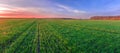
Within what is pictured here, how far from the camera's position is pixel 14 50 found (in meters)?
10.8

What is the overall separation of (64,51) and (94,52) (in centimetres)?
188

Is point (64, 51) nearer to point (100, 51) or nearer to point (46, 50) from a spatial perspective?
point (46, 50)

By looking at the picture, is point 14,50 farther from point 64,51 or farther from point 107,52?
point 107,52

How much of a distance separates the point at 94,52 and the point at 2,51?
229 inches

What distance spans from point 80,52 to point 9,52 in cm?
438

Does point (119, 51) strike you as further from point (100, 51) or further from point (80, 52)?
point (80, 52)

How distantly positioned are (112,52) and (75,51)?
2339mm

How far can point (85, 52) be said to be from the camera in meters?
10.5

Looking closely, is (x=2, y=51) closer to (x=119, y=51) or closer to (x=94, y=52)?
(x=94, y=52)

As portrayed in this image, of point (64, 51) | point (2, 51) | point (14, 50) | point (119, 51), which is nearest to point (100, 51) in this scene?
point (119, 51)

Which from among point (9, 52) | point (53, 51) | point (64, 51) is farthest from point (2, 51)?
point (64, 51)

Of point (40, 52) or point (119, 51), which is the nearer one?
point (40, 52)

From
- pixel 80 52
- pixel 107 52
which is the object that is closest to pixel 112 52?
pixel 107 52

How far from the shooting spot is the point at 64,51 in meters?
10.5
